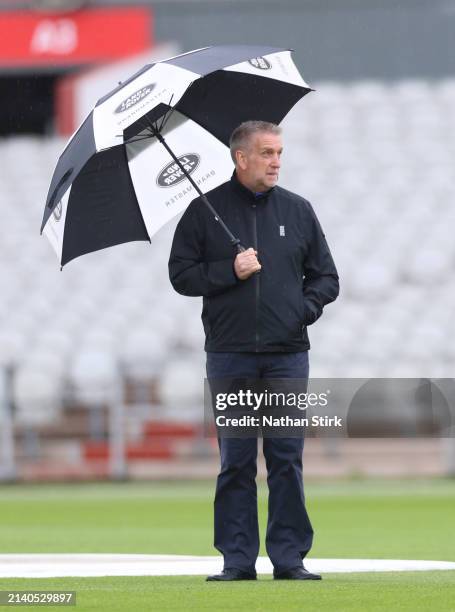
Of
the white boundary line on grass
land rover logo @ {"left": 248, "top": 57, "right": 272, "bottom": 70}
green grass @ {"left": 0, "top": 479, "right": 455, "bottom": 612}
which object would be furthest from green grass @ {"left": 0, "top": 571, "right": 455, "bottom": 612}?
land rover logo @ {"left": 248, "top": 57, "right": 272, "bottom": 70}

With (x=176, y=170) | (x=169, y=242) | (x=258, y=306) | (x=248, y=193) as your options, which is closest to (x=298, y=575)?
(x=258, y=306)

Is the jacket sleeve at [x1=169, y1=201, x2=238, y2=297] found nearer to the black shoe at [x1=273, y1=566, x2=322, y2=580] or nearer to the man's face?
the man's face

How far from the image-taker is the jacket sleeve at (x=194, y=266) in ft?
19.9

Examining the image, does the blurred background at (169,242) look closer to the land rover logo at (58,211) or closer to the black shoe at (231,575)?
the land rover logo at (58,211)

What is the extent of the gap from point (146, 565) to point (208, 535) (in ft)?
8.43

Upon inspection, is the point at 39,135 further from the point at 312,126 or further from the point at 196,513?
the point at 196,513

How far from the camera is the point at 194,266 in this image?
618 cm

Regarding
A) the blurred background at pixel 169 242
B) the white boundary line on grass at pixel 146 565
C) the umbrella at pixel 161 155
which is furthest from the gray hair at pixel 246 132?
the blurred background at pixel 169 242

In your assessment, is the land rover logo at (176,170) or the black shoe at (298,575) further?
the land rover logo at (176,170)

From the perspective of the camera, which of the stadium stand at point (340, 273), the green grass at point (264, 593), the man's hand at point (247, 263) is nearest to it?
the green grass at point (264, 593)

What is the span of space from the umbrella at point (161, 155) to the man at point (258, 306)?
27 cm

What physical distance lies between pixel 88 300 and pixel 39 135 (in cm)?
749

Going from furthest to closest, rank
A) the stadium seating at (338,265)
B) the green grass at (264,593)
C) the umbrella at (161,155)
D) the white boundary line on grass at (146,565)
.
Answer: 1. the stadium seating at (338,265)
2. the white boundary line on grass at (146,565)
3. the umbrella at (161,155)
4. the green grass at (264,593)

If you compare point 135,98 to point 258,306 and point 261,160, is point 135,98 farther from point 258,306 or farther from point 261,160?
point 258,306
